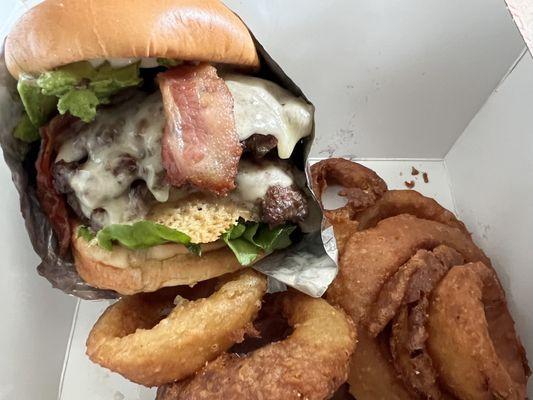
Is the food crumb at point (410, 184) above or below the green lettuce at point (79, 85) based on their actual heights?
below

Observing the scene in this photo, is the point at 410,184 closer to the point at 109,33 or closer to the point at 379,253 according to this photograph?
the point at 379,253

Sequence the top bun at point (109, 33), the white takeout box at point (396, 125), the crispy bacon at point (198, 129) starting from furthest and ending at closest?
the white takeout box at point (396, 125) → the crispy bacon at point (198, 129) → the top bun at point (109, 33)

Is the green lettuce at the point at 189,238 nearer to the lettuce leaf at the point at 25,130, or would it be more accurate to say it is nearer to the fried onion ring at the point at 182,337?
the fried onion ring at the point at 182,337

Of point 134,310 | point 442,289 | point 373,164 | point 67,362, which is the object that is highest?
point 442,289

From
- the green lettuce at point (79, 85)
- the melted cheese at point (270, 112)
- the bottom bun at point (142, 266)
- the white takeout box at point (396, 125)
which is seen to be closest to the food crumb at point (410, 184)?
the white takeout box at point (396, 125)

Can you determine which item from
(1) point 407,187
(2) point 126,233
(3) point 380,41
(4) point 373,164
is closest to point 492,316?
(1) point 407,187

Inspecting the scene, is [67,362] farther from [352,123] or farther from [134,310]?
[352,123]
